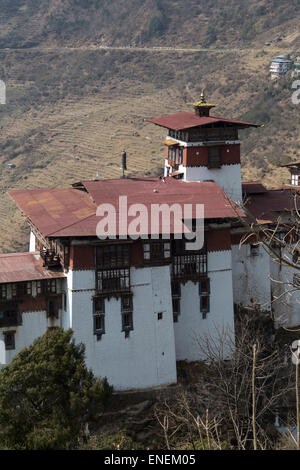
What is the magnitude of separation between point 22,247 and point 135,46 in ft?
198

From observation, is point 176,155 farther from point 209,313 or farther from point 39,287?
point 39,287

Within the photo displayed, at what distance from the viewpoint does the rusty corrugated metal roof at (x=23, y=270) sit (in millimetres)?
36000

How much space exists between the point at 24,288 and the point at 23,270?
100cm

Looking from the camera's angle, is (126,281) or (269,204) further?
(269,204)

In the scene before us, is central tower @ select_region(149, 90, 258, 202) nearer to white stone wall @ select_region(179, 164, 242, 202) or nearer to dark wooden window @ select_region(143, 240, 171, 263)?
white stone wall @ select_region(179, 164, 242, 202)

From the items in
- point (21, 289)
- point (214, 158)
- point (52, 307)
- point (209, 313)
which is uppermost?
point (214, 158)

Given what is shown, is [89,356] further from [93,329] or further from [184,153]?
[184,153]

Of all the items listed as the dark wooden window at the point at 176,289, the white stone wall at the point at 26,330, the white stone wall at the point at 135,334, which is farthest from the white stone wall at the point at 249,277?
the white stone wall at the point at 26,330

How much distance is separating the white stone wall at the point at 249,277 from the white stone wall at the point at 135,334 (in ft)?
18.6

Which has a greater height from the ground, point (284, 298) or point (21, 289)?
point (21, 289)

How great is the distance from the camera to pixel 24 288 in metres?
36.2

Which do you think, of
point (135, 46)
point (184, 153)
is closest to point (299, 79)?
point (135, 46)

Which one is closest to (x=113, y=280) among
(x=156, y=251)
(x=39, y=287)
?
(x=156, y=251)

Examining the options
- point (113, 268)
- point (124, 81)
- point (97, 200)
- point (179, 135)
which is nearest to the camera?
point (113, 268)
